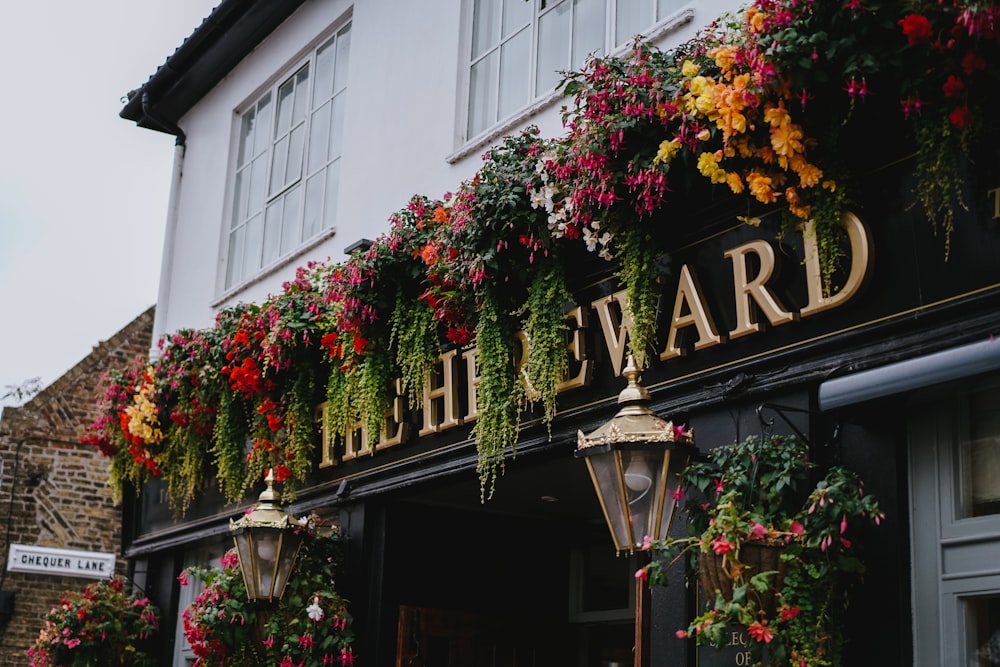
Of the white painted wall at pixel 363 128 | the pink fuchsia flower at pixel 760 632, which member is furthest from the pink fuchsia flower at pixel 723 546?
the white painted wall at pixel 363 128

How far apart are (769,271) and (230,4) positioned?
21.9 ft

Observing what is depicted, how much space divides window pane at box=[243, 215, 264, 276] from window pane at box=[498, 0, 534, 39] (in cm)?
342

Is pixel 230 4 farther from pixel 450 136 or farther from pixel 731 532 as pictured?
pixel 731 532

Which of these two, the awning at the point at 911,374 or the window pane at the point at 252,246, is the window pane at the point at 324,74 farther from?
the awning at the point at 911,374

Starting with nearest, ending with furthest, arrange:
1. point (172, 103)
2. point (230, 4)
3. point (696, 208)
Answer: point (696, 208), point (230, 4), point (172, 103)

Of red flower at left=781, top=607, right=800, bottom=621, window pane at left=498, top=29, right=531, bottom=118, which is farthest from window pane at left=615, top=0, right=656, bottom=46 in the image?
red flower at left=781, top=607, right=800, bottom=621

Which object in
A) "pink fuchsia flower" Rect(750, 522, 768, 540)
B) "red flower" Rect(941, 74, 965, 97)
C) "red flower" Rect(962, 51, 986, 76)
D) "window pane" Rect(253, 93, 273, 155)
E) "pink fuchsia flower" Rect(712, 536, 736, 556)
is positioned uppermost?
"window pane" Rect(253, 93, 273, 155)

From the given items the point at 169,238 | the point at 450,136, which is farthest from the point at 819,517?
the point at 169,238

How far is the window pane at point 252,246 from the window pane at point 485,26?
311 cm

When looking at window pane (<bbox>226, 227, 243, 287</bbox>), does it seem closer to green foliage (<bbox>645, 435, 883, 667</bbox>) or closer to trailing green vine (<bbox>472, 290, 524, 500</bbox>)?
trailing green vine (<bbox>472, 290, 524, 500</bbox>)

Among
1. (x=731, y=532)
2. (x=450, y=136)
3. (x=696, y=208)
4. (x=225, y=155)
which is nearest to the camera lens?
(x=731, y=532)

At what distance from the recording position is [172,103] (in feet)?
40.2

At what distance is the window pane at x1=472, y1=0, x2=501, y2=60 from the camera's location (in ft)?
26.8

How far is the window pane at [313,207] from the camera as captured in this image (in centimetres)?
984
